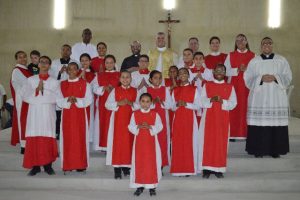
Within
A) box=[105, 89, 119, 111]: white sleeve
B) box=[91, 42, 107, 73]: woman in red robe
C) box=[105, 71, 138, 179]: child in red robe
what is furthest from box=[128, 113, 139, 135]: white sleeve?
box=[91, 42, 107, 73]: woman in red robe

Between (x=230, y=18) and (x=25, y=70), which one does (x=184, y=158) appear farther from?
(x=230, y=18)

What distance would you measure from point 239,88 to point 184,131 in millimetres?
1659

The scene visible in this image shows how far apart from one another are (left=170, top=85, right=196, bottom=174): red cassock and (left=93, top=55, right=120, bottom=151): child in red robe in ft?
3.50

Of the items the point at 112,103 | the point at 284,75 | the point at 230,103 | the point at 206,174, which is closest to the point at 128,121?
the point at 112,103

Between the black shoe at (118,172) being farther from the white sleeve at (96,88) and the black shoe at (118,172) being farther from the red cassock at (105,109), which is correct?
the white sleeve at (96,88)

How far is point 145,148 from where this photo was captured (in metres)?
6.18

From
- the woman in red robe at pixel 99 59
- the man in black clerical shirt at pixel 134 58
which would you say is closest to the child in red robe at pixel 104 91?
the woman in red robe at pixel 99 59

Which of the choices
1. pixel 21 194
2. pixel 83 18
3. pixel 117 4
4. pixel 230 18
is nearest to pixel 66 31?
pixel 83 18

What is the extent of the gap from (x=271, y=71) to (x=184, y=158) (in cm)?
198

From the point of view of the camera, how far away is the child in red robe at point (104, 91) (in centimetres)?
719

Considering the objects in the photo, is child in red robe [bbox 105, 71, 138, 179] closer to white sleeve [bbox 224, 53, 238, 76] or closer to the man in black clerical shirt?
the man in black clerical shirt

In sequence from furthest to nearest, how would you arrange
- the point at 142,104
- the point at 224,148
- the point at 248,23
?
the point at 248,23, the point at 224,148, the point at 142,104

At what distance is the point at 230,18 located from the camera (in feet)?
42.1

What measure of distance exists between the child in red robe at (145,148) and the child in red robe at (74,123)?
0.93 m
